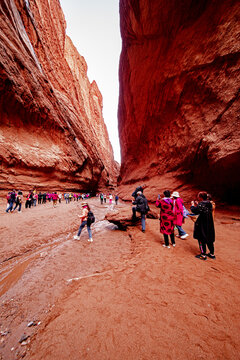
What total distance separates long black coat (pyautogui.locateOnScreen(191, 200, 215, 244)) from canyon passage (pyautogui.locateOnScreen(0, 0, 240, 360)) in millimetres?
525

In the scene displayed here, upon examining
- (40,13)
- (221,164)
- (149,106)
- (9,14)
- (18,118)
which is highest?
(40,13)

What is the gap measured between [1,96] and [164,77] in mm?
16320

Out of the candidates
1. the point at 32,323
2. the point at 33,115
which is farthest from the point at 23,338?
the point at 33,115

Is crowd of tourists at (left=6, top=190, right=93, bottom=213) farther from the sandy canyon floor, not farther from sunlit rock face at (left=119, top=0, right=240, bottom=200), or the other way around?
sunlit rock face at (left=119, top=0, right=240, bottom=200)

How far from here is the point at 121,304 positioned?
194 centimetres

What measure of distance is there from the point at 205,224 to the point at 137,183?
14166 mm

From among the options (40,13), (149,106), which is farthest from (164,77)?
(40,13)

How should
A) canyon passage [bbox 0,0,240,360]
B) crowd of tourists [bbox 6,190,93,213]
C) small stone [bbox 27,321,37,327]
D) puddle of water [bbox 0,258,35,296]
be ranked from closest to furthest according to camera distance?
canyon passage [bbox 0,0,240,360]
small stone [bbox 27,321,37,327]
puddle of water [bbox 0,258,35,296]
crowd of tourists [bbox 6,190,93,213]

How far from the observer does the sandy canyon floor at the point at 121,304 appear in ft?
4.52

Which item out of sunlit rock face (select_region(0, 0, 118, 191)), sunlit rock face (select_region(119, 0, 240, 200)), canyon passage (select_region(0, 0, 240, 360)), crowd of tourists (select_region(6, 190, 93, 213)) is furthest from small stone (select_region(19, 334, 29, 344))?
sunlit rock face (select_region(0, 0, 118, 191))

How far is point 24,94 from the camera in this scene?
1449cm

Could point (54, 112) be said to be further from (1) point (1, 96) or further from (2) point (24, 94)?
(1) point (1, 96)

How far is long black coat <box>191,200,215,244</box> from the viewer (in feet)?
10.5

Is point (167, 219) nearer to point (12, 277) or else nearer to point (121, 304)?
point (121, 304)
